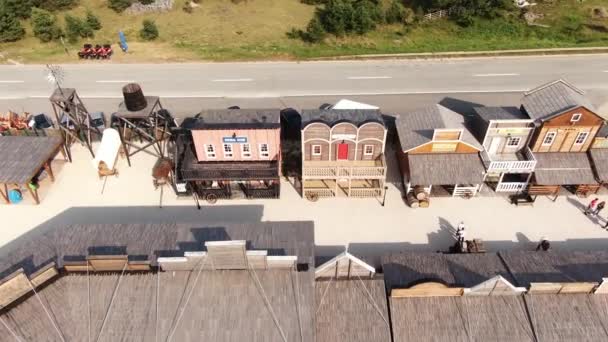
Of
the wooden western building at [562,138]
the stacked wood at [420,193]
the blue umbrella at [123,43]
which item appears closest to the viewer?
the wooden western building at [562,138]

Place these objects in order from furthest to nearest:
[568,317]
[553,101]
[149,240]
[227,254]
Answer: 1. [553,101]
2. [149,240]
3. [568,317]
4. [227,254]

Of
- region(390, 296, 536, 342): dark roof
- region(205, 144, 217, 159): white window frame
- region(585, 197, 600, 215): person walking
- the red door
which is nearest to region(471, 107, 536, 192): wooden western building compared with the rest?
region(585, 197, 600, 215): person walking

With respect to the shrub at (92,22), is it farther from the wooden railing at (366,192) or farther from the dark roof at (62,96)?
the wooden railing at (366,192)

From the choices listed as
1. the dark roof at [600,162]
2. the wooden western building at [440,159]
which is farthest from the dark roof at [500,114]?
the dark roof at [600,162]

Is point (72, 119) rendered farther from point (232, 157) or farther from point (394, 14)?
point (394, 14)

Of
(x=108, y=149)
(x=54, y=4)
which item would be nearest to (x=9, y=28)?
(x=54, y=4)

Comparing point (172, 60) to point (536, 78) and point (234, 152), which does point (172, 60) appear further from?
point (536, 78)

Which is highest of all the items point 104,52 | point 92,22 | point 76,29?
point 92,22
